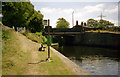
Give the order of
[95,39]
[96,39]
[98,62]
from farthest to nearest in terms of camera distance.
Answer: [95,39], [96,39], [98,62]

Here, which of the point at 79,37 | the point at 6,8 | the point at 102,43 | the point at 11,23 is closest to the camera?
the point at 6,8

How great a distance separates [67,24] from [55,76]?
13225cm

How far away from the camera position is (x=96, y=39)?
170ft

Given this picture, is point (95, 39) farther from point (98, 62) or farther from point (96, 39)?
point (98, 62)

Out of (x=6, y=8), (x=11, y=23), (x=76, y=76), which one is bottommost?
(x=76, y=76)

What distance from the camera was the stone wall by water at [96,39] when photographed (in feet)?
145

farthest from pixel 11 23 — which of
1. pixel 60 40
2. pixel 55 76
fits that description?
pixel 55 76

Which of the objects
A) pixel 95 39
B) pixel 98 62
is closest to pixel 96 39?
pixel 95 39

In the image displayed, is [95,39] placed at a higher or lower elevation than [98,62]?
higher

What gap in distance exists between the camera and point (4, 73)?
35.0 ft

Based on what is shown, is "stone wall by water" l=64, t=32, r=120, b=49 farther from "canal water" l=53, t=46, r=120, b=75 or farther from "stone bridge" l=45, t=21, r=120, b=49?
"canal water" l=53, t=46, r=120, b=75

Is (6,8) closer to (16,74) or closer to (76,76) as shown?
(16,74)

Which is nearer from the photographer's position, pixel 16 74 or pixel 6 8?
pixel 16 74

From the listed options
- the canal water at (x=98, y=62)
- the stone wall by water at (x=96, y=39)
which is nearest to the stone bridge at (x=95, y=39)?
the stone wall by water at (x=96, y=39)
